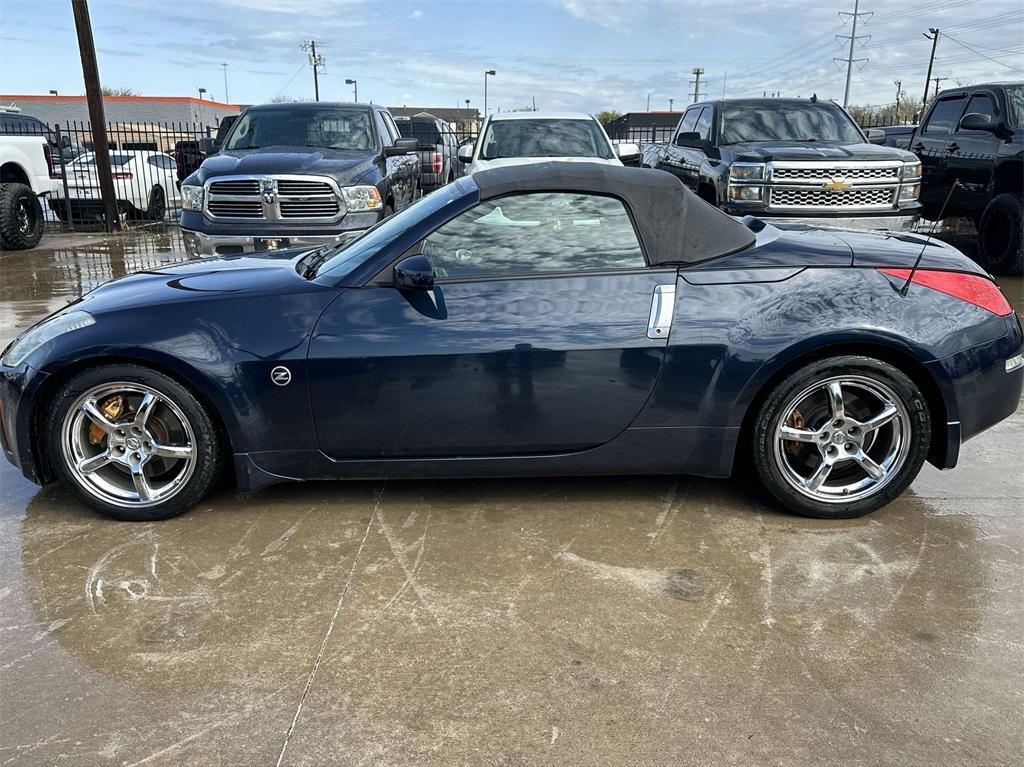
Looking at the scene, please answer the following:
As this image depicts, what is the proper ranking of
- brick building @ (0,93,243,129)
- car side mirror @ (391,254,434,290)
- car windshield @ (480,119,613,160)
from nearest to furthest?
car side mirror @ (391,254,434,290), car windshield @ (480,119,613,160), brick building @ (0,93,243,129)

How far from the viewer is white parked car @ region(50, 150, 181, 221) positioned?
15750mm

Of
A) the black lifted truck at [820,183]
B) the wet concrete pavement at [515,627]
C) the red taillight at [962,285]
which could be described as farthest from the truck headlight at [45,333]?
the black lifted truck at [820,183]

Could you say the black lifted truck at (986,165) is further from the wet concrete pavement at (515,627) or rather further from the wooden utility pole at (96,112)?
the wooden utility pole at (96,112)

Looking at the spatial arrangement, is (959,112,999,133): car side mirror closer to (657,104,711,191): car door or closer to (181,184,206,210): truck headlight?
(657,104,711,191): car door

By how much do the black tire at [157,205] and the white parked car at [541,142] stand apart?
9.07 m

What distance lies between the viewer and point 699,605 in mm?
2959

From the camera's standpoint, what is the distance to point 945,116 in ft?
36.3

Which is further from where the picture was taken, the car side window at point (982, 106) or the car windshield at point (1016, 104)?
the car side window at point (982, 106)

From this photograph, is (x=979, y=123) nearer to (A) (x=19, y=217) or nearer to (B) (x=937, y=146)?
(B) (x=937, y=146)

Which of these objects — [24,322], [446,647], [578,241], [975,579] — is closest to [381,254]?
[578,241]

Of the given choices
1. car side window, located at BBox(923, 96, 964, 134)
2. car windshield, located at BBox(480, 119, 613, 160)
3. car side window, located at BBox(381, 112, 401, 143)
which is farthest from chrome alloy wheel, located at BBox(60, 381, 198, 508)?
car side window, located at BBox(923, 96, 964, 134)

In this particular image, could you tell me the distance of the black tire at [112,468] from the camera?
3.48 metres

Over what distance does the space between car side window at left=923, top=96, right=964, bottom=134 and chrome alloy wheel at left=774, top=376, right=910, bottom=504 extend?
349 inches

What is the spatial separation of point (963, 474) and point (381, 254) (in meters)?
3.10
